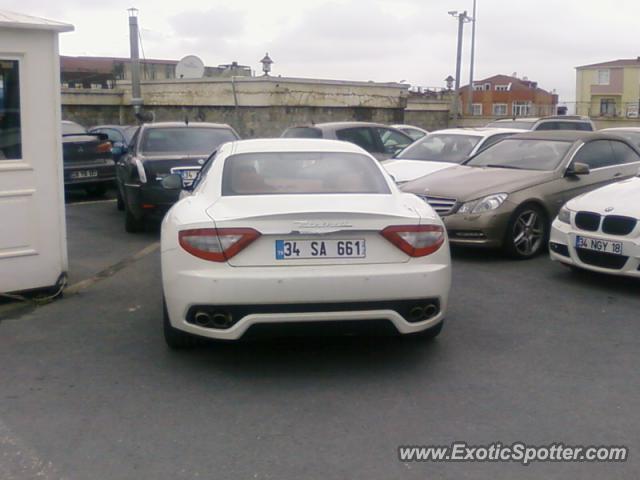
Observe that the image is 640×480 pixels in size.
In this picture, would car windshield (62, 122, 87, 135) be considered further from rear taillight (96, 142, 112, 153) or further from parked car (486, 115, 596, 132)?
parked car (486, 115, 596, 132)

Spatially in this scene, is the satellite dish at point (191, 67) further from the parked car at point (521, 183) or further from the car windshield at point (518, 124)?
the parked car at point (521, 183)

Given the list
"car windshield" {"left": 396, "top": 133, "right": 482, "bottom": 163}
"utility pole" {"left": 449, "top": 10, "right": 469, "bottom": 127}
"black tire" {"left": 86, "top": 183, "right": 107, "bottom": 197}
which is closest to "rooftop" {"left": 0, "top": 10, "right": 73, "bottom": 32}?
"car windshield" {"left": 396, "top": 133, "right": 482, "bottom": 163}

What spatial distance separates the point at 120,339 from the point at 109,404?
54.4 inches

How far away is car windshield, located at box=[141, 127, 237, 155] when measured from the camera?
11539 mm

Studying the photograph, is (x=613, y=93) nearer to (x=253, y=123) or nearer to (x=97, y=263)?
(x=253, y=123)

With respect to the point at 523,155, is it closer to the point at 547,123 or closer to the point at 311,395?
the point at 311,395

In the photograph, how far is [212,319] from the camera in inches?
196

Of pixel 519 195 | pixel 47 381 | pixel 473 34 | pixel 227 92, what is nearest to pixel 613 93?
pixel 473 34

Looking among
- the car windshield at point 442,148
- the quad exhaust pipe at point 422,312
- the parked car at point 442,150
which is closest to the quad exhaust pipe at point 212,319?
the quad exhaust pipe at point 422,312

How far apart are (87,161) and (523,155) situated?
8.55 meters

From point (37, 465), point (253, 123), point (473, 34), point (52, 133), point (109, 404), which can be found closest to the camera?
point (37, 465)

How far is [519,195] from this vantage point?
9.16 metres

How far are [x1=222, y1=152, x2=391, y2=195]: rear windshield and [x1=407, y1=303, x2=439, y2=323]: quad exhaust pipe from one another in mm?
933

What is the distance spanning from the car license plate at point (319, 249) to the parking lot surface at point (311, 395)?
80 centimetres
